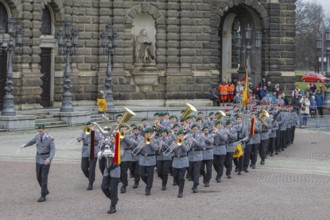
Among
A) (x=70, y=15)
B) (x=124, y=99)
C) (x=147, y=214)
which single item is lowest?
(x=147, y=214)

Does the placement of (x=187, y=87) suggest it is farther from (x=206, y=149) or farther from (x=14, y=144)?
(x=206, y=149)

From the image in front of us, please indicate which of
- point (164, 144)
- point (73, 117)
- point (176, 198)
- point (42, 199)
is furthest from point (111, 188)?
point (73, 117)

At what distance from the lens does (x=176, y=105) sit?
133ft

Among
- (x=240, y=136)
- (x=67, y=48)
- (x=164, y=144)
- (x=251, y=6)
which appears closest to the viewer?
(x=164, y=144)

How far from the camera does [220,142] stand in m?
21.7

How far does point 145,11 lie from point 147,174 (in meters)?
21.9

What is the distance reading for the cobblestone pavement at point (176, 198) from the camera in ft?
54.7

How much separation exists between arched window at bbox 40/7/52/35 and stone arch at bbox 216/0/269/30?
983cm

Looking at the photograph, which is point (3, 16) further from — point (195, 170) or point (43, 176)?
point (43, 176)

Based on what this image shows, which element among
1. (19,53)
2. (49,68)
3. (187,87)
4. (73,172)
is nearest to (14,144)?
(73,172)

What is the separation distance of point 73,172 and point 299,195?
6.95 meters

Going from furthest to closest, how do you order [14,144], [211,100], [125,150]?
[211,100], [14,144], [125,150]

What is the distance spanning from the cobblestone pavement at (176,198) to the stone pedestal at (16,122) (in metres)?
6.29

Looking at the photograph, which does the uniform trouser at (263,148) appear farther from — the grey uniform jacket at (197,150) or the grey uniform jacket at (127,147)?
the grey uniform jacket at (127,147)
